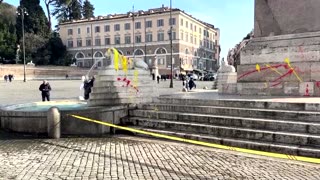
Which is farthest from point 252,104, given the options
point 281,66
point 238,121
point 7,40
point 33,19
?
point 33,19

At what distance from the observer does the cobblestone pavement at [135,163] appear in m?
5.86

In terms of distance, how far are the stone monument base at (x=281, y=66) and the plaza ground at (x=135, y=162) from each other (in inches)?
176

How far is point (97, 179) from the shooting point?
5613mm

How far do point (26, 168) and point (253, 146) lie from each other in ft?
13.4

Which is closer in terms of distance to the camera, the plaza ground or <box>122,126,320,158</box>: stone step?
the plaza ground

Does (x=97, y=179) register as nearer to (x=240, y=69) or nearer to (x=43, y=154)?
(x=43, y=154)

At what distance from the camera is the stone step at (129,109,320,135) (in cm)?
763

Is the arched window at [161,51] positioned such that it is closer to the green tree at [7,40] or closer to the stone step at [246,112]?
the green tree at [7,40]

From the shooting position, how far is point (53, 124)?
9.50 meters

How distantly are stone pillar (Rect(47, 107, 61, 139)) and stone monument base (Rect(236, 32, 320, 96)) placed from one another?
575 cm

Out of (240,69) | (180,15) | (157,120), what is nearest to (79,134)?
(157,120)

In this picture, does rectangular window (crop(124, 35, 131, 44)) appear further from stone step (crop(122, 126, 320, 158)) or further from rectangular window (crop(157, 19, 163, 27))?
stone step (crop(122, 126, 320, 158))

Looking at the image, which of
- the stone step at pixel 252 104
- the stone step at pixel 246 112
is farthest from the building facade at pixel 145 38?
the stone step at pixel 246 112

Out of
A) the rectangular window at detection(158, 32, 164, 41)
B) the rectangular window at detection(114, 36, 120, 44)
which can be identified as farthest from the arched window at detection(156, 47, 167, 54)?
the rectangular window at detection(114, 36, 120, 44)
